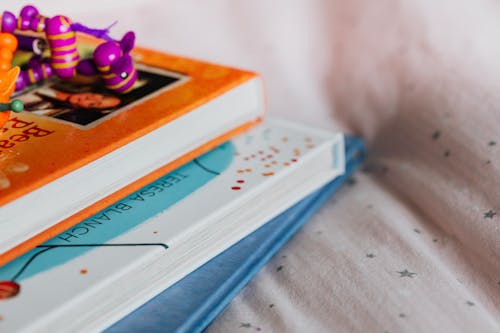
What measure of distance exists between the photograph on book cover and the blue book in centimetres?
15

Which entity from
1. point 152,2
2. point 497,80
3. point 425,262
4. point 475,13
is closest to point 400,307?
point 425,262

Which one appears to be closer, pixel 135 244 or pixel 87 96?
pixel 135 244

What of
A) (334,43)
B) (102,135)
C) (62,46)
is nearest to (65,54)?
(62,46)

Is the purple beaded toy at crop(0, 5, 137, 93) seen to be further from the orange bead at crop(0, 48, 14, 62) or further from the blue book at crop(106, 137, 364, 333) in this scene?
the blue book at crop(106, 137, 364, 333)

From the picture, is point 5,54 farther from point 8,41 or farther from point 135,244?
point 135,244

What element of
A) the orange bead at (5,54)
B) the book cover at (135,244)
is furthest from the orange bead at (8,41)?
the book cover at (135,244)

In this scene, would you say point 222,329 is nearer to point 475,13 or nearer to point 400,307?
point 400,307

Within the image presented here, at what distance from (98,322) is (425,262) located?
246mm

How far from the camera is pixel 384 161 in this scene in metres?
0.73

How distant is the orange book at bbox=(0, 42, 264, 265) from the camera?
496 mm

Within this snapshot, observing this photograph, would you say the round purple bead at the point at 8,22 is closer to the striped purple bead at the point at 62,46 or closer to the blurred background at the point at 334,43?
the striped purple bead at the point at 62,46

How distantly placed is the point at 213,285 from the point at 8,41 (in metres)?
0.29

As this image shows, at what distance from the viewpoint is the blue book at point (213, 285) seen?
1.61 ft

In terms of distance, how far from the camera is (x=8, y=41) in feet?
2.06
